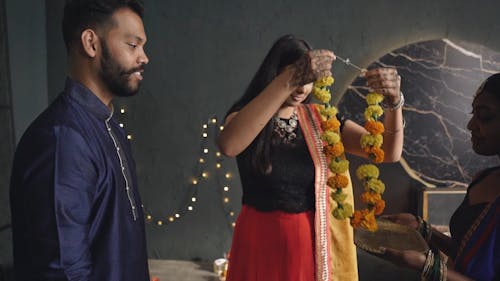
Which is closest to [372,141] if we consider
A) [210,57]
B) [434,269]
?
[434,269]

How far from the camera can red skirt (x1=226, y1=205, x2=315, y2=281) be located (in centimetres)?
145

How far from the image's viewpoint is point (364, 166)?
1.40m

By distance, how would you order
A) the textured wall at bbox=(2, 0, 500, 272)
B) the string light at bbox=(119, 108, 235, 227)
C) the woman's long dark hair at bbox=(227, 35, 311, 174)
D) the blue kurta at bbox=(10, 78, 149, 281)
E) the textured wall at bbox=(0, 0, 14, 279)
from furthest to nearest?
the string light at bbox=(119, 108, 235, 227), the textured wall at bbox=(2, 0, 500, 272), the textured wall at bbox=(0, 0, 14, 279), the woman's long dark hair at bbox=(227, 35, 311, 174), the blue kurta at bbox=(10, 78, 149, 281)

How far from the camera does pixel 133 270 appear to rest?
1.11 meters

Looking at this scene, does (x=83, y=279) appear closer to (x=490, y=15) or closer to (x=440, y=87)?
(x=440, y=87)

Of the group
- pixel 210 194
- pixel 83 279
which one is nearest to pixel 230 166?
pixel 210 194

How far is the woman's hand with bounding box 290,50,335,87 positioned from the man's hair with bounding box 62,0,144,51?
0.56 m

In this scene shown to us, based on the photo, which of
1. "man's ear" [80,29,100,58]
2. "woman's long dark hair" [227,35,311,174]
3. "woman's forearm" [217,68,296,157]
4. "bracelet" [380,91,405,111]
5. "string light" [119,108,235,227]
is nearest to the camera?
"man's ear" [80,29,100,58]

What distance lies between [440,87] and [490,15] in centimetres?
55

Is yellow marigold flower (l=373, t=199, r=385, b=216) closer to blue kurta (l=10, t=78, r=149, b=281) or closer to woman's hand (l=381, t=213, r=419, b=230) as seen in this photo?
woman's hand (l=381, t=213, r=419, b=230)

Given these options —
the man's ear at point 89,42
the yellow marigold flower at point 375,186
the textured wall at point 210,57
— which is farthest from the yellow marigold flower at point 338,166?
the textured wall at point 210,57

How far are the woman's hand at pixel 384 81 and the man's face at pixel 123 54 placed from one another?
0.72 m

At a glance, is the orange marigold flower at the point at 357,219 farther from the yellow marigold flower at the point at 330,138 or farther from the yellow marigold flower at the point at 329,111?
the yellow marigold flower at the point at 329,111

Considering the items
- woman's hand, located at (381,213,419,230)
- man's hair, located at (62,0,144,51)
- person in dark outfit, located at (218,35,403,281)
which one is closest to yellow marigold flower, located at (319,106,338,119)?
person in dark outfit, located at (218,35,403,281)
